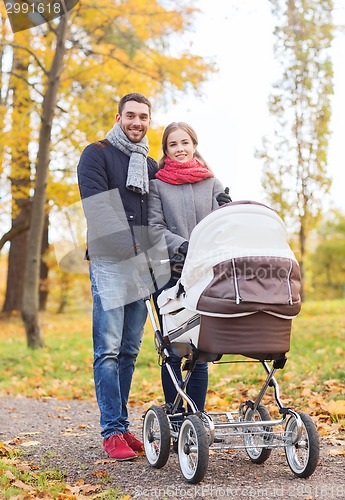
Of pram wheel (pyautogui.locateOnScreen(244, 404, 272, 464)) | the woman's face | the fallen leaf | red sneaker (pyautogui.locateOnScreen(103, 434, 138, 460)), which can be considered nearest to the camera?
pram wheel (pyautogui.locateOnScreen(244, 404, 272, 464))

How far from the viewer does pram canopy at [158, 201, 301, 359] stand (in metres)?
3.26

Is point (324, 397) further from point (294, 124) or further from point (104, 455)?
point (294, 124)

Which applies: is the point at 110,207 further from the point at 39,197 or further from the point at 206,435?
the point at 39,197

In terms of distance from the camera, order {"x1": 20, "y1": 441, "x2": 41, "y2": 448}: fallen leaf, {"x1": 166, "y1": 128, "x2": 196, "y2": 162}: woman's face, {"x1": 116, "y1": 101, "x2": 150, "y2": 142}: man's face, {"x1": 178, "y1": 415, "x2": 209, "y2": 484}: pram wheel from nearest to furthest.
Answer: {"x1": 178, "y1": 415, "x2": 209, "y2": 484}: pram wheel < {"x1": 166, "y1": 128, "x2": 196, "y2": 162}: woman's face < {"x1": 116, "y1": 101, "x2": 150, "y2": 142}: man's face < {"x1": 20, "y1": 441, "x2": 41, "y2": 448}: fallen leaf

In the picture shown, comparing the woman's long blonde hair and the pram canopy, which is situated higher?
the woman's long blonde hair

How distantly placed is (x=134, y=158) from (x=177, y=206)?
41 centimetres

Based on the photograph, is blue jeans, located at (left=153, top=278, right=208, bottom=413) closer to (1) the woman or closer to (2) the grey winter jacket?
(1) the woman

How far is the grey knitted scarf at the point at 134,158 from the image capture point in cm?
405

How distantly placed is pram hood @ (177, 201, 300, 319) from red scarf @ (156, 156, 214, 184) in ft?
2.18

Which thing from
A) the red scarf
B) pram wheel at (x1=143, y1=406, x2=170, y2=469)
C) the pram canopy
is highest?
the red scarf

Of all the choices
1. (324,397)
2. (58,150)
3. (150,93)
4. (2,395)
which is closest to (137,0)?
(150,93)

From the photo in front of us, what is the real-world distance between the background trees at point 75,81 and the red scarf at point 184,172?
6315 mm

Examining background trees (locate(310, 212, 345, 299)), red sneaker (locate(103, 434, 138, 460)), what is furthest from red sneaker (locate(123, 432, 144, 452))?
background trees (locate(310, 212, 345, 299))

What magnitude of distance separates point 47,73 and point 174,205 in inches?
274
